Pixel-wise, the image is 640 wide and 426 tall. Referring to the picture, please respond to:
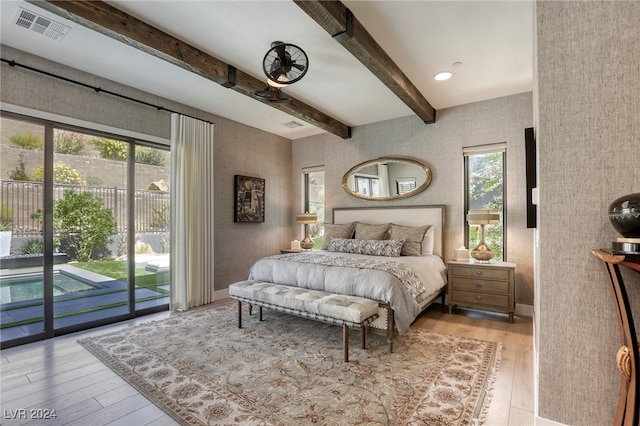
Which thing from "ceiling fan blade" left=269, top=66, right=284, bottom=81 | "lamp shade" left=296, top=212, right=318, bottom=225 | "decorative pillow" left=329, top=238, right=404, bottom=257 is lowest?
"decorative pillow" left=329, top=238, right=404, bottom=257

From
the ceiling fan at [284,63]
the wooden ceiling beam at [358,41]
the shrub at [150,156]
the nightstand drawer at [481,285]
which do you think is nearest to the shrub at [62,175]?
the shrub at [150,156]

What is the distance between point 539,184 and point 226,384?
2.33 m

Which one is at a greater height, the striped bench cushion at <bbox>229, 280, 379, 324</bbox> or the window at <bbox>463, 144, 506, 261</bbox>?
the window at <bbox>463, 144, 506, 261</bbox>

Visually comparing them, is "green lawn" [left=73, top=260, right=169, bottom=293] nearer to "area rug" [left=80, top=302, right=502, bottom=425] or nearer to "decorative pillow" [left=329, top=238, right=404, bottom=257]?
"area rug" [left=80, top=302, right=502, bottom=425]

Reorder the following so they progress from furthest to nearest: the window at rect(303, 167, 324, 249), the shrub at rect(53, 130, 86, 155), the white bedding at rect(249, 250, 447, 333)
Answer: the window at rect(303, 167, 324, 249) → the shrub at rect(53, 130, 86, 155) → the white bedding at rect(249, 250, 447, 333)

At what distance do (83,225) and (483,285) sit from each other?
15.2 ft

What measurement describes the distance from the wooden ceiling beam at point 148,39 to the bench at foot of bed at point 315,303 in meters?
2.11

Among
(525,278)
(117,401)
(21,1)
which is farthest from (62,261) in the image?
(525,278)

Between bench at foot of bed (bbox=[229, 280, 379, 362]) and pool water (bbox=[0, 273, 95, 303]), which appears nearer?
bench at foot of bed (bbox=[229, 280, 379, 362])

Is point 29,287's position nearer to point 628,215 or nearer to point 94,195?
point 94,195

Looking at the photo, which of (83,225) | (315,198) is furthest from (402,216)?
(83,225)

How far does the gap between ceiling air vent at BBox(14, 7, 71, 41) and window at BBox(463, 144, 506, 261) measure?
14.9 ft

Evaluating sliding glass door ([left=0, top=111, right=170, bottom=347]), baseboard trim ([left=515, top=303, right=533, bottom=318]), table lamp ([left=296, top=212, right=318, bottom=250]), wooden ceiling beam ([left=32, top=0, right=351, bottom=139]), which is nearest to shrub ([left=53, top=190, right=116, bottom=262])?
sliding glass door ([left=0, top=111, right=170, bottom=347])

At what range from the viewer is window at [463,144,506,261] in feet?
13.1
